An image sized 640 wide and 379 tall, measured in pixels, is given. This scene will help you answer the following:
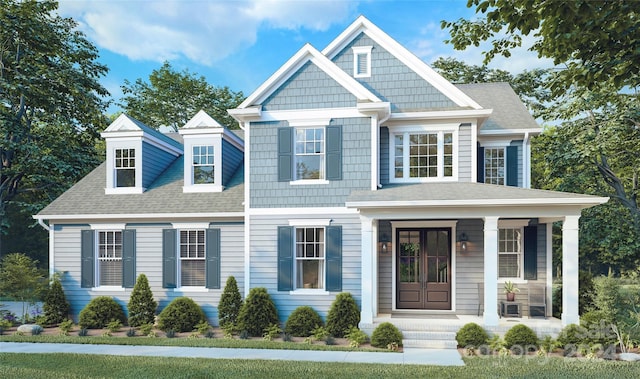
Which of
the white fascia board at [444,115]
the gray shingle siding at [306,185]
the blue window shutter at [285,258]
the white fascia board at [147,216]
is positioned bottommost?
the blue window shutter at [285,258]

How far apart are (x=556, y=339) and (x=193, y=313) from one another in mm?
9176

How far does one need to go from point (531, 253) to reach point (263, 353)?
26.7 feet

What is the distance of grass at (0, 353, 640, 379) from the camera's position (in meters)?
7.47

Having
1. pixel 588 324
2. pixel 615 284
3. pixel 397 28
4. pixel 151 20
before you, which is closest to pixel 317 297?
pixel 588 324

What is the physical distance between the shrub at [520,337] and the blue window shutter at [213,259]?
7767 mm

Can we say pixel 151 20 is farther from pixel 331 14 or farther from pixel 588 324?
pixel 588 324

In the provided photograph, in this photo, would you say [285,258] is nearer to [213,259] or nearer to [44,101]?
[213,259]

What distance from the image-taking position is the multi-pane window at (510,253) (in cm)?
1276

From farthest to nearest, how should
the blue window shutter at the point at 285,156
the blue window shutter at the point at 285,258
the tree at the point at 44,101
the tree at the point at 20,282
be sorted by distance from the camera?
the tree at the point at 44,101, the tree at the point at 20,282, the blue window shutter at the point at 285,156, the blue window shutter at the point at 285,258

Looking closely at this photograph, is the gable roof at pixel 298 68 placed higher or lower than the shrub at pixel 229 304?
higher

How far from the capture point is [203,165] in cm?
1394

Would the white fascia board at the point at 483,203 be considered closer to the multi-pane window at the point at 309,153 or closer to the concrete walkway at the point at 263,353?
the multi-pane window at the point at 309,153

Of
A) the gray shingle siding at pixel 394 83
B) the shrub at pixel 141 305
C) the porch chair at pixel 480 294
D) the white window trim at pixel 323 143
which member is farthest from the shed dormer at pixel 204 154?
the porch chair at pixel 480 294

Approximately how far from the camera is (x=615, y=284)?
10.6 m
